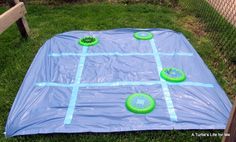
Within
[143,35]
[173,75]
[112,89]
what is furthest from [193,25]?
[112,89]

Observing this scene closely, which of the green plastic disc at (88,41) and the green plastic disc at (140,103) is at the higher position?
the green plastic disc at (140,103)

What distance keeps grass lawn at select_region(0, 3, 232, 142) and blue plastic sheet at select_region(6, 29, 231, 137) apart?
0.09 m

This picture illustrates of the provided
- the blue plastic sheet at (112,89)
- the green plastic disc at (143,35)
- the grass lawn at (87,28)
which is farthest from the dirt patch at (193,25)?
the green plastic disc at (143,35)

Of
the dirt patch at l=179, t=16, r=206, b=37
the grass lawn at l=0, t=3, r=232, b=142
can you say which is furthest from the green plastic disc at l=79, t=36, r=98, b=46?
the dirt patch at l=179, t=16, r=206, b=37

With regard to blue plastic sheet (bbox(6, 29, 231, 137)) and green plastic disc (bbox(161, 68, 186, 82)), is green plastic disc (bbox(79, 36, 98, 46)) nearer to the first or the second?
blue plastic sheet (bbox(6, 29, 231, 137))

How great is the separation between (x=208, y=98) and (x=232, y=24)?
2.16m

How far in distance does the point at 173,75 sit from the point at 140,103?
0.65 m

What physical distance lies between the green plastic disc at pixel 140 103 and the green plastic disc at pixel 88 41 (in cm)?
133

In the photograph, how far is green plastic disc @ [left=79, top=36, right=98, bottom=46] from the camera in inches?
154

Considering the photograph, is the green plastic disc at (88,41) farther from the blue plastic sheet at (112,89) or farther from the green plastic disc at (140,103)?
the green plastic disc at (140,103)

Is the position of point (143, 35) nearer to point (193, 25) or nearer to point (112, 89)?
point (193, 25)

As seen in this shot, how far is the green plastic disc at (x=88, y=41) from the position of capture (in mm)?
3906

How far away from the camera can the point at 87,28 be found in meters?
4.54

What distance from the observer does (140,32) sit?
4.22 m
